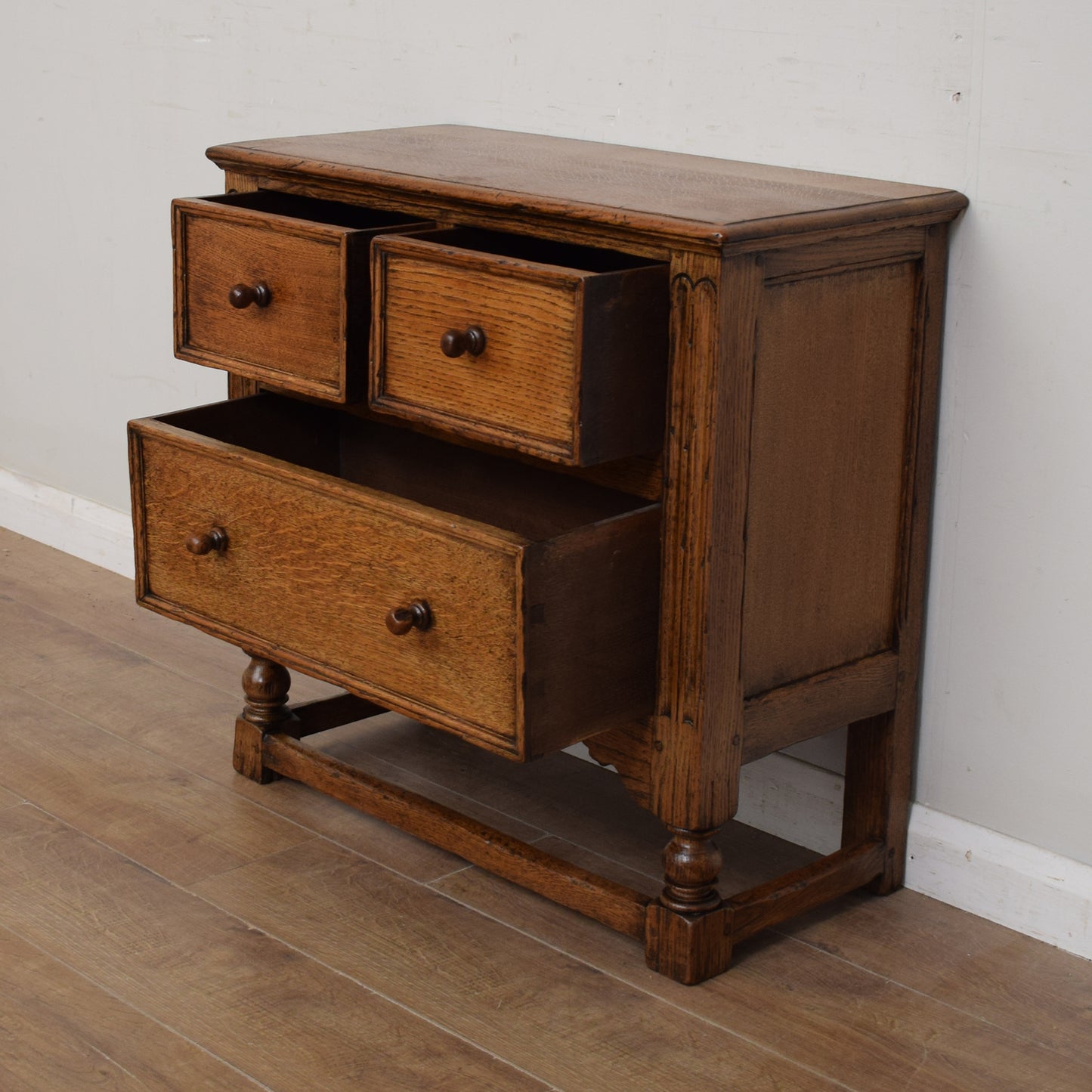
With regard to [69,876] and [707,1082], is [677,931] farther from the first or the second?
[69,876]

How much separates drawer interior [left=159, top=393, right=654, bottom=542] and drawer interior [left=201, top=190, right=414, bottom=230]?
228 millimetres

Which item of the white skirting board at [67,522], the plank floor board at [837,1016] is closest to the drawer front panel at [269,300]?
the plank floor board at [837,1016]

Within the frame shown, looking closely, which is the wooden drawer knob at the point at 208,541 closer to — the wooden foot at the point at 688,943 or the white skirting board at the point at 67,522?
the wooden foot at the point at 688,943

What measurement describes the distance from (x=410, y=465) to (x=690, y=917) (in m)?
0.68

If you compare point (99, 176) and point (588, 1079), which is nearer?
point (588, 1079)

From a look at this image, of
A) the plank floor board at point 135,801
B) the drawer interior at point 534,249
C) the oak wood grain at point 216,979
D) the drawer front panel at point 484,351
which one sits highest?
→ the drawer interior at point 534,249

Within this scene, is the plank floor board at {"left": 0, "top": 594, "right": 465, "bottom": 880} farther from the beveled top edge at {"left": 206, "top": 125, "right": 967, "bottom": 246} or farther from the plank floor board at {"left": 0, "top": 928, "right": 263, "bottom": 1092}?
the beveled top edge at {"left": 206, "top": 125, "right": 967, "bottom": 246}

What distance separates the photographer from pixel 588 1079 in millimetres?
1522

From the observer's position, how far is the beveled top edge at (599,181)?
1.52 m

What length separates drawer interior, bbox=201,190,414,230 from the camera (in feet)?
6.09

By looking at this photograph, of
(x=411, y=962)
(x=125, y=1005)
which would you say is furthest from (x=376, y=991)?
(x=125, y=1005)

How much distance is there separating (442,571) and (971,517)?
0.61 metres

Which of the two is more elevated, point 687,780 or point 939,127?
point 939,127

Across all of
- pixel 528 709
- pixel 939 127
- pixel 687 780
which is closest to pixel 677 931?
pixel 687 780
